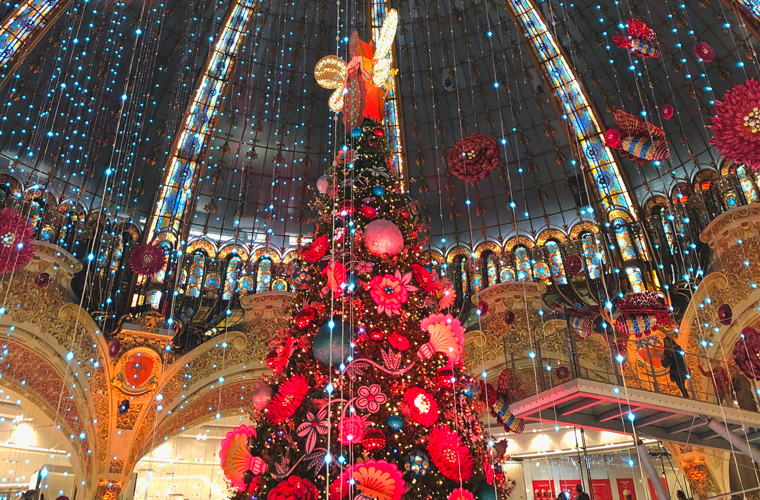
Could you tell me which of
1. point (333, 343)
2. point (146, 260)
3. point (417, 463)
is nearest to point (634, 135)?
point (333, 343)

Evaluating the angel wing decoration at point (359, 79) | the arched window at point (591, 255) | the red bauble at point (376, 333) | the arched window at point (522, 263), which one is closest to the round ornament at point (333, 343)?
the red bauble at point (376, 333)

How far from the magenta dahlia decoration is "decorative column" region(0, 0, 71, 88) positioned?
12582 millimetres

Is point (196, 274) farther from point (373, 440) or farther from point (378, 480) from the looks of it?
point (378, 480)

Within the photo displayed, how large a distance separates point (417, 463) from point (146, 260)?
9.73 meters

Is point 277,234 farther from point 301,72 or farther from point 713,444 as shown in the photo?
point 713,444

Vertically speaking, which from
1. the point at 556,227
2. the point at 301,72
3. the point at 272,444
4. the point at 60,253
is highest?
the point at 301,72

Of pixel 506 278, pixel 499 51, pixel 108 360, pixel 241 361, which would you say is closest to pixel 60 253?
pixel 108 360

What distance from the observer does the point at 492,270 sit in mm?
15336

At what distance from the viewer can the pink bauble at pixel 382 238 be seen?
4.62m

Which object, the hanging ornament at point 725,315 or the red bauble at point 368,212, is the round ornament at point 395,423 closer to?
the red bauble at point 368,212

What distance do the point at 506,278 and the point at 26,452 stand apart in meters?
13.5

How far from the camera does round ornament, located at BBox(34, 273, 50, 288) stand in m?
11.4

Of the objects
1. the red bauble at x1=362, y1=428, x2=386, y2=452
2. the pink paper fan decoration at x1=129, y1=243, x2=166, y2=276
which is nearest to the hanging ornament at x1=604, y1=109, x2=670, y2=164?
the red bauble at x1=362, y1=428, x2=386, y2=452

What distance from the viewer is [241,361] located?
1384 cm
